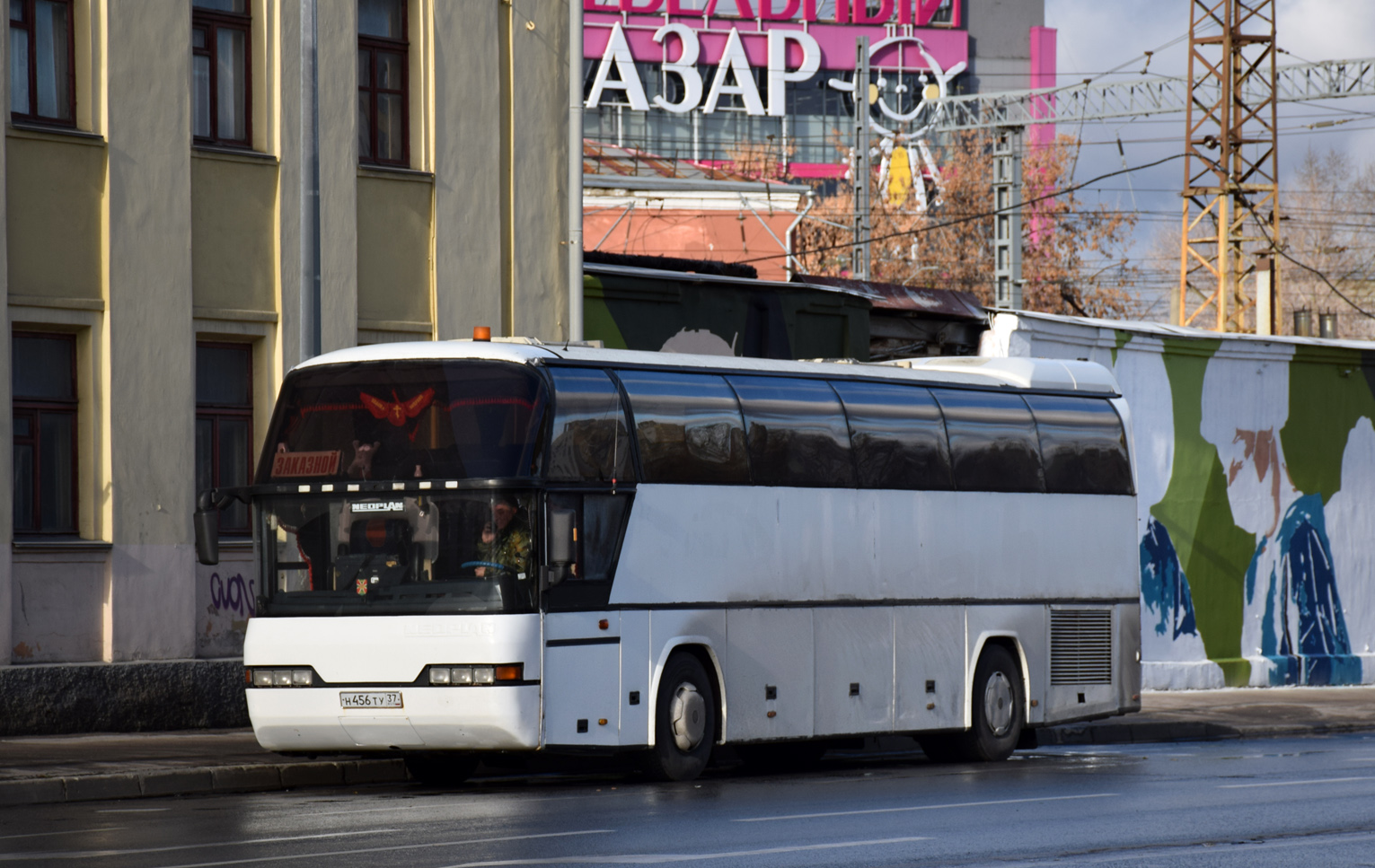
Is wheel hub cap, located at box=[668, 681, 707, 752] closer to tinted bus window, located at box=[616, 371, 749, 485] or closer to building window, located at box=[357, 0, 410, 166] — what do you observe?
tinted bus window, located at box=[616, 371, 749, 485]

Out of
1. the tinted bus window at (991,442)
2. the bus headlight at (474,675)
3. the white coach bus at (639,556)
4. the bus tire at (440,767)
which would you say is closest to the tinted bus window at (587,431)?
the white coach bus at (639,556)

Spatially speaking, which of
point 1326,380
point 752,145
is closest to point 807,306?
point 1326,380

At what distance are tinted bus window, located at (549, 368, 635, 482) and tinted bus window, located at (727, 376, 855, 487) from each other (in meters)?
1.45

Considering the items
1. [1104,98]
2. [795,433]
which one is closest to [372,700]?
[795,433]

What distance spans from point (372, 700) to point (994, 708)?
21.5ft

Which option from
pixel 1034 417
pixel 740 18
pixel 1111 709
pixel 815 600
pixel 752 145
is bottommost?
pixel 1111 709

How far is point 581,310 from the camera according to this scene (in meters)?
23.5

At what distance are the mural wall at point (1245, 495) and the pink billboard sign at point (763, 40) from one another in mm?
59605

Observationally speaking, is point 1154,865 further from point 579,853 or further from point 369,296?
point 369,296

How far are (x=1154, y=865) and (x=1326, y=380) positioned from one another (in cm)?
2243

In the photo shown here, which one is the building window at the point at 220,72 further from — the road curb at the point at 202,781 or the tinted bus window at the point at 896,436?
the road curb at the point at 202,781

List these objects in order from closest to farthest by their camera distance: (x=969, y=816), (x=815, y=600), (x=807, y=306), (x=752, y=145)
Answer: (x=969, y=816) < (x=815, y=600) < (x=807, y=306) < (x=752, y=145)

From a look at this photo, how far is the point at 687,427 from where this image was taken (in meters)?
16.3

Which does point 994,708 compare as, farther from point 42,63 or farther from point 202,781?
point 42,63
